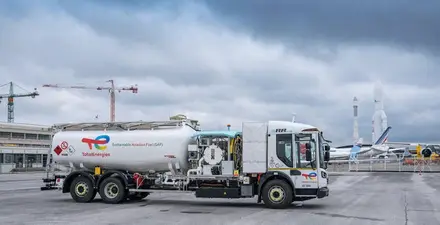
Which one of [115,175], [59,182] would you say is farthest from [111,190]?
[59,182]

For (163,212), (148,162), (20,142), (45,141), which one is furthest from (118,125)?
(45,141)

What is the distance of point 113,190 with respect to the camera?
19.1 meters

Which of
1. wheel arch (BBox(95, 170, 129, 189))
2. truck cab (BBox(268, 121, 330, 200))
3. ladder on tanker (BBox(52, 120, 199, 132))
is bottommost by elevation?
wheel arch (BBox(95, 170, 129, 189))

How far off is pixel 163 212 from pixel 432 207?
358 inches

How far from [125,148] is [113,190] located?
1.64 meters

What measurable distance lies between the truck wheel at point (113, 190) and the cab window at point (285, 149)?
5977 millimetres

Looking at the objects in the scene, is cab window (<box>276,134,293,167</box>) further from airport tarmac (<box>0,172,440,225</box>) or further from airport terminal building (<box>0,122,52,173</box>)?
airport terminal building (<box>0,122,52,173</box>)

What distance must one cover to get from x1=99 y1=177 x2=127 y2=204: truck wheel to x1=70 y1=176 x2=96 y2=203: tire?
1.76 feet

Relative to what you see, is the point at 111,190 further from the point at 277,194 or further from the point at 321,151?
the point at 321,151

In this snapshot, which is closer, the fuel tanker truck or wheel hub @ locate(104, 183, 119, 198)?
the fuel tanker truck

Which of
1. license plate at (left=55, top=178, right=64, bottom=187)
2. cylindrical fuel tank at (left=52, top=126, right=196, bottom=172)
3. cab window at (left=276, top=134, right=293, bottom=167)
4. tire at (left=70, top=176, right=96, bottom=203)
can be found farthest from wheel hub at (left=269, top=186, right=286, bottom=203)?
license plate at (left=55, top=178, right=64, bottom=187)

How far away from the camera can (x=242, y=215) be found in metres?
15.0

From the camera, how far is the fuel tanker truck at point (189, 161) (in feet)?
55.7

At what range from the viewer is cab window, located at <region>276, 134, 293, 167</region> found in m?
17.0
